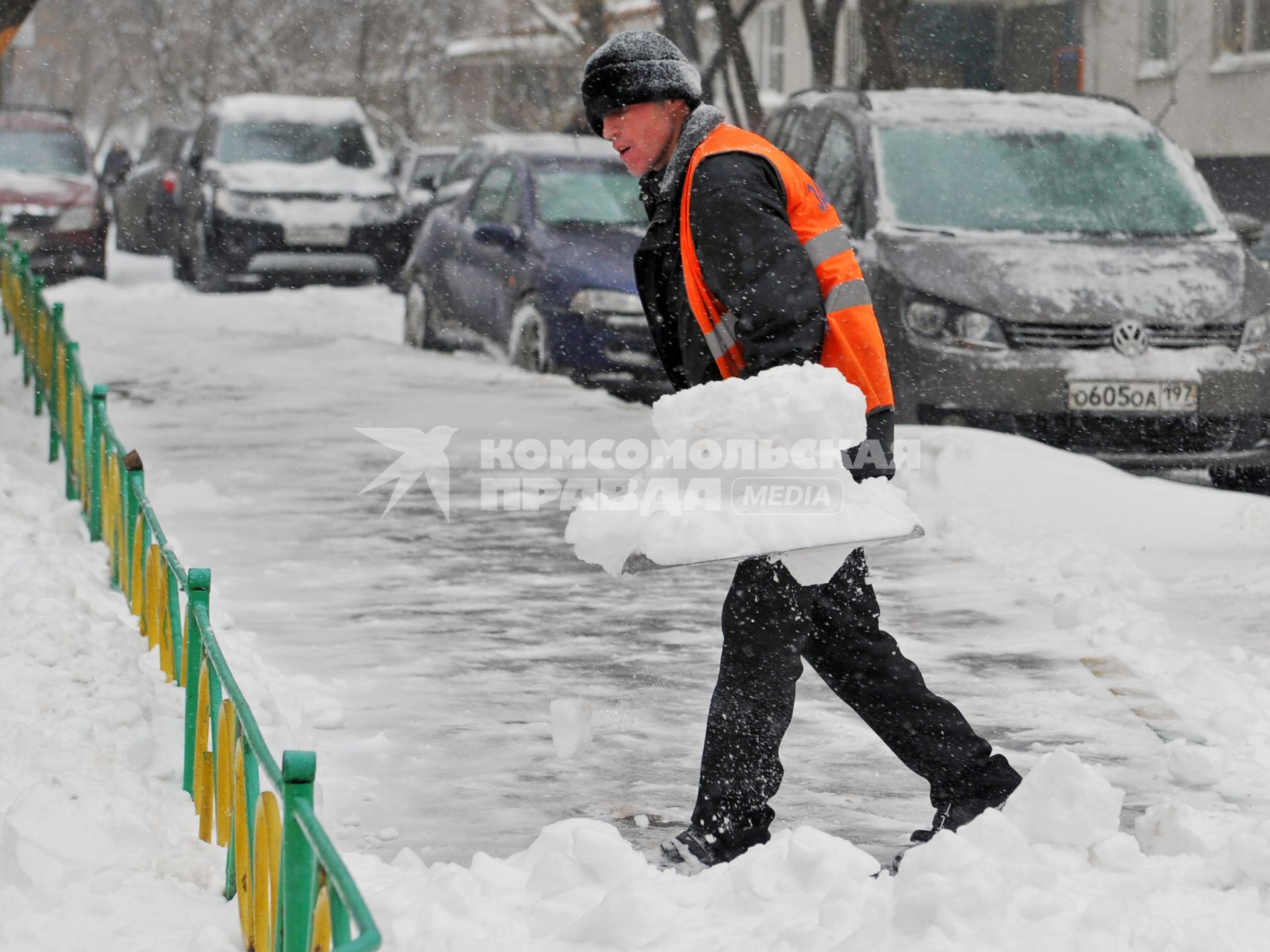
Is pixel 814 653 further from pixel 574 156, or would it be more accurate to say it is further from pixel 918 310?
pixel 574 156

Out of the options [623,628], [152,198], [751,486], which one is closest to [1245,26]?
[152,198]

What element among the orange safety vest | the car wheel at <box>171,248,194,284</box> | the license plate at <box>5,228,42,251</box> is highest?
the orange safety vest

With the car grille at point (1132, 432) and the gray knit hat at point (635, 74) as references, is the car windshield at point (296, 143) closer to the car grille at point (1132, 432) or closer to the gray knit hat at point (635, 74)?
the car grille at point (1132, 432)

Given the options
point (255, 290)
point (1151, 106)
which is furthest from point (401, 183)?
point (1151, 106)

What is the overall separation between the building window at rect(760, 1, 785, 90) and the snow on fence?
32.3m

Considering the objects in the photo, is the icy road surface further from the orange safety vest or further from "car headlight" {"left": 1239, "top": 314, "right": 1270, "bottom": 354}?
the orange safety vest

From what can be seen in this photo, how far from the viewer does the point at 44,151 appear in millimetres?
20484

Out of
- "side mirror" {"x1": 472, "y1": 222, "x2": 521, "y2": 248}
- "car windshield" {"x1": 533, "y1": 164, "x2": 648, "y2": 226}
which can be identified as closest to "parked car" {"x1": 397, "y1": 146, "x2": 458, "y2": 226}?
"car windshield" {"x1": 533, "y1": 164, "x2": 648, "y2": 226}

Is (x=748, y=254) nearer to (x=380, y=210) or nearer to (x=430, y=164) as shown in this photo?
(x=380, y=210)

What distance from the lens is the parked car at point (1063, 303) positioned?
842cm

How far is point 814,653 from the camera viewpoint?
167 inches

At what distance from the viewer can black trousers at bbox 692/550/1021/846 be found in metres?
4.07

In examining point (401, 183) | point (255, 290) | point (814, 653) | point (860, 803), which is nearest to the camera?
point (814, 653)

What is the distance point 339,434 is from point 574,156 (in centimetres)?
377
